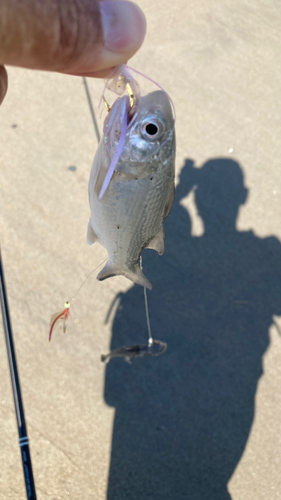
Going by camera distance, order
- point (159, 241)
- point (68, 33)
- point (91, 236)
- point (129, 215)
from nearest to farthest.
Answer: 1. point (68, 33)
2. point (129, 215)
3. point (159, 241)
4. point (91, 236)

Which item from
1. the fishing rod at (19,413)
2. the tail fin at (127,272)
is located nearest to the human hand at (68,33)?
the tail fin at (127,272)

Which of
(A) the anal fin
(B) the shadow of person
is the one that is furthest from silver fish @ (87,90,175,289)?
(B) the shadow of person

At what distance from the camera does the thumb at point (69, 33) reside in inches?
44.0

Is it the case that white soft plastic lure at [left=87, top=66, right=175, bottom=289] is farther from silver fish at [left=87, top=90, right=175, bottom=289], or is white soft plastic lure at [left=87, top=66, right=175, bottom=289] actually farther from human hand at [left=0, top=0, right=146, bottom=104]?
human hand at [left=0, top=0, right=146, bottom=104]

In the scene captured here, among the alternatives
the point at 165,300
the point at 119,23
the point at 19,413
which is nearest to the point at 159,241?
the point at 119,23

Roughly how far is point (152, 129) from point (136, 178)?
0.72 ft

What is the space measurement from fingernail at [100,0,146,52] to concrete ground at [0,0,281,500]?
7.70ft

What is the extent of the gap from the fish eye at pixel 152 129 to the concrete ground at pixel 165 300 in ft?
7.21

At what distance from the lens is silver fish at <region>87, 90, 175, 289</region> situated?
1372 mm

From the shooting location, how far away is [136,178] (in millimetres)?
1461

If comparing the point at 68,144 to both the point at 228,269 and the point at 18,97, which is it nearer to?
the point at 18,97

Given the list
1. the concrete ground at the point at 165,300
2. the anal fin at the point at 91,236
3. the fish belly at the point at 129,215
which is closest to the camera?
the fish belly at the point at 129,215

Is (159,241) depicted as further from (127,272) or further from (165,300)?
(165,300)

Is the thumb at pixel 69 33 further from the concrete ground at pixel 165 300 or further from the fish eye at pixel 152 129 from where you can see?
the concrete ground at pixel 165 300
